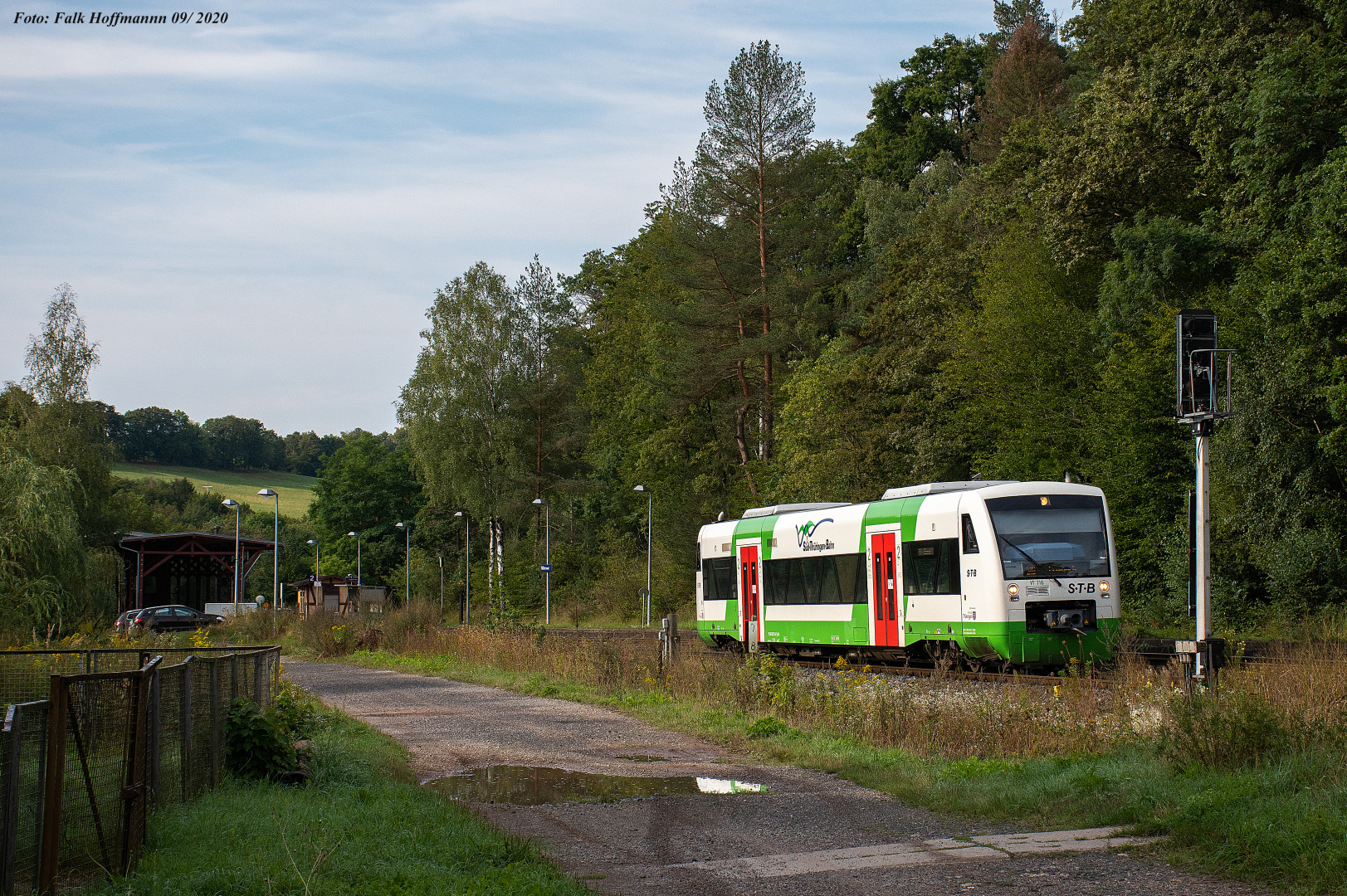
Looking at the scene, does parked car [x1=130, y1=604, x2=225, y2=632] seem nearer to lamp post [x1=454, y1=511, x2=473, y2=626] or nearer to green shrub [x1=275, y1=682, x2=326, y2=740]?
lamp post [x1=454, y1=511, x2=473, y2=626]

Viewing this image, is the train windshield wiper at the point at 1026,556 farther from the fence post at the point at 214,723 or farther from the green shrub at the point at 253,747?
the fence post at the point at 214,723

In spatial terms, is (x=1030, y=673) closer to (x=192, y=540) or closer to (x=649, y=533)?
(x=649, y=533)

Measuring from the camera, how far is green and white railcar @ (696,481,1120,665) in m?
18.5

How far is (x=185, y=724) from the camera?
27.6 feet

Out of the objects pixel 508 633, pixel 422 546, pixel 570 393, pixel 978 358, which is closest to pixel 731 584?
pixel 508 633

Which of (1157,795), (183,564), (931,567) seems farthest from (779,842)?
(183,564)

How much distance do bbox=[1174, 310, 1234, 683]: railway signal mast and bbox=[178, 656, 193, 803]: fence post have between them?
8515mm

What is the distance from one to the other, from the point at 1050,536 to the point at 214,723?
546 inches

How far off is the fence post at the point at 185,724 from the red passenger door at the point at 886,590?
14722 millimetres

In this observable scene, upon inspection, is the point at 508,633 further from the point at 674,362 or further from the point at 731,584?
the point at 674,362

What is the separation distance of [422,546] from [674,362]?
4523 cm

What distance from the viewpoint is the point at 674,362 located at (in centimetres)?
5381

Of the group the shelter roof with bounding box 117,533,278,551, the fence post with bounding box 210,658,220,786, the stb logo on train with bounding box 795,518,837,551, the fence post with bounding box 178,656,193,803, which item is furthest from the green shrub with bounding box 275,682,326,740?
the shelter roof with bounding box 117,533,278,551

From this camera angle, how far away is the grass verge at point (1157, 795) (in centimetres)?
675
